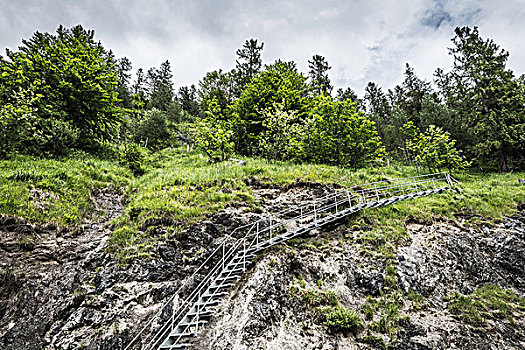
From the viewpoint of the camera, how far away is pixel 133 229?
1082cm

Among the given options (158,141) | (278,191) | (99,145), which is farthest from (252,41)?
(278,191)

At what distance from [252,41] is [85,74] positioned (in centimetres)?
2155

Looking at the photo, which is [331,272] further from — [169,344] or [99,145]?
[99,145]

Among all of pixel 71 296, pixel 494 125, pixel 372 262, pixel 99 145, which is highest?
pixel 99 145

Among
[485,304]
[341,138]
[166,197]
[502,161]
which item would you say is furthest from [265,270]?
[502,161]

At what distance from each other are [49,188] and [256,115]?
721 inches

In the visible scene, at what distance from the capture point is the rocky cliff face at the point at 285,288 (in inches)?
304

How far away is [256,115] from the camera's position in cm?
2488

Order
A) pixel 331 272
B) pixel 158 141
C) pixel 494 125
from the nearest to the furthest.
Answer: pixel 331 272 → pixel 494 125 → pixel 158 141

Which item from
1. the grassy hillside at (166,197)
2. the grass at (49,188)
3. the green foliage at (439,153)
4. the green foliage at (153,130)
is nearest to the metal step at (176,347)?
the grassy hillside at (166,197)

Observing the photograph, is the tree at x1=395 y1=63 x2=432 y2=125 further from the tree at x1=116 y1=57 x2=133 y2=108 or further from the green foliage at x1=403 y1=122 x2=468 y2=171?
the tree at x1=116 y1=57 x2=133 y2=108

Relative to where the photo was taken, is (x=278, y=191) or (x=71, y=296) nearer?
(x=71, y=296)

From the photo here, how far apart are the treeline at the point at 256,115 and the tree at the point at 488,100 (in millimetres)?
96

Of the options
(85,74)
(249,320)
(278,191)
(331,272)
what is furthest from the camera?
(85,74)
